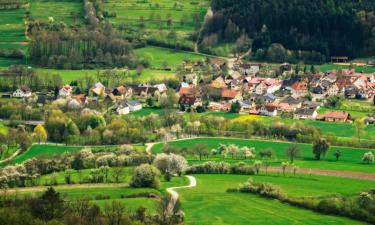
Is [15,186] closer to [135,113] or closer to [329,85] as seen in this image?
[135,113]

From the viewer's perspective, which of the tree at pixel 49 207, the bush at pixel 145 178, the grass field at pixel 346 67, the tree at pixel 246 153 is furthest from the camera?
the grass field at pixel 346 67

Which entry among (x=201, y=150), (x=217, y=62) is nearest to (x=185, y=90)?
(x=217, y=62)

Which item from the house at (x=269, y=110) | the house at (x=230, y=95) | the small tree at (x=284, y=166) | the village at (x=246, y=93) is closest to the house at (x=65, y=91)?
the village at (x=246, y=93)

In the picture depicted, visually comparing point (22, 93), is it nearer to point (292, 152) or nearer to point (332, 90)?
point (332, 90)

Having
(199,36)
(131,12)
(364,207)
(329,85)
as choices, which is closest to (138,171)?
(364,207)

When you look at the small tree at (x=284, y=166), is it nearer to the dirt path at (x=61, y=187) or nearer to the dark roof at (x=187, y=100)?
the dirt path at (x=61, y=187)

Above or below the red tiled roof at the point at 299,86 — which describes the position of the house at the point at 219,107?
below
